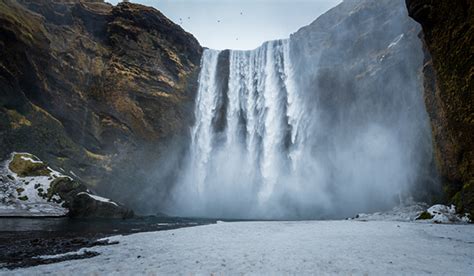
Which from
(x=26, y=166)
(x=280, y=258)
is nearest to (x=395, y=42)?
(x=280, y=258)

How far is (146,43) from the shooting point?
154 ft

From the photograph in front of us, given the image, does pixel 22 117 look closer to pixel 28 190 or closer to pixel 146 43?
pixel 28 190

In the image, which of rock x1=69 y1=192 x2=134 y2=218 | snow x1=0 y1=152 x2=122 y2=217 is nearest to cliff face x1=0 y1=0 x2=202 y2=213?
snow x1=0 y1=152 x2=122 y2=217

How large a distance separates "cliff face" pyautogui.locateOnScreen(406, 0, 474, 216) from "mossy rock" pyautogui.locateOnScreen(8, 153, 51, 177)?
33.8 m

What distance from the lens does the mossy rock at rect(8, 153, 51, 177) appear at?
90.9ft

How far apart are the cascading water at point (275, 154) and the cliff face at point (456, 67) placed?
15.3 m

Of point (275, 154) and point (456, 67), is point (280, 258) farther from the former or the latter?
point (275, 154)

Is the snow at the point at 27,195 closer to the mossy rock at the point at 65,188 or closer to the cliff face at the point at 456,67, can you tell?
the mossy rock at the point at 65,188

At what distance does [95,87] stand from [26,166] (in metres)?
15.4

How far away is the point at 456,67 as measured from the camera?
1512 centimetres

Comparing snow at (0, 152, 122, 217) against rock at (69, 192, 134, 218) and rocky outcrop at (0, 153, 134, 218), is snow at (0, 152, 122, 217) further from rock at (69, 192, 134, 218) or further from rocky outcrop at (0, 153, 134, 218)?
rock at (69, 192, 134, 218)

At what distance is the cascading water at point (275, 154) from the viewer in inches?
1427

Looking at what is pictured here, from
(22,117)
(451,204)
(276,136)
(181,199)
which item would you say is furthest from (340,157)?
(22,117)

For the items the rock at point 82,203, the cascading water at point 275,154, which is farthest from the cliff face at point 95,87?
the rock at point 82,203
